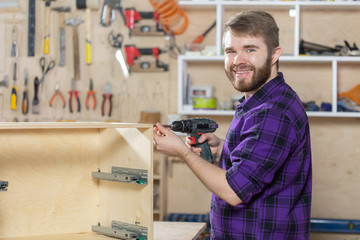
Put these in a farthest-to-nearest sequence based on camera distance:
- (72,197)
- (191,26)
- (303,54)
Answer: (191,26)
(303,54)
(72,197)

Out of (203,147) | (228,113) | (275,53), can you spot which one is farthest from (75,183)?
(228,113)

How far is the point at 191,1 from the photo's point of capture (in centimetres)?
383

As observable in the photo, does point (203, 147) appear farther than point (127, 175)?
Yes

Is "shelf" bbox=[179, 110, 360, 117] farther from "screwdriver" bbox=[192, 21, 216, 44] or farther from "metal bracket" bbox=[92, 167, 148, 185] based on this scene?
"metal bracket" bbox=[92, 167, 148, 185]

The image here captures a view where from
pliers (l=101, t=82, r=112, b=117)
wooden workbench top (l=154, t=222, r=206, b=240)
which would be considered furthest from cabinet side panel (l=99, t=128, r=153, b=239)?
pliers (l=101, t=82, r=112, b=117)

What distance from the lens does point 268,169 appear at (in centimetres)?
175

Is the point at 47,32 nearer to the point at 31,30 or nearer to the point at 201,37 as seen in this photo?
the point at 31,30

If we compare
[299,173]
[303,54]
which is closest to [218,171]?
[299,173]

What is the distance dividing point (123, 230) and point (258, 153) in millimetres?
667

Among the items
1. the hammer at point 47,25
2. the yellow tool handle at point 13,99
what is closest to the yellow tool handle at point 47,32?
the hammer at point 47,25

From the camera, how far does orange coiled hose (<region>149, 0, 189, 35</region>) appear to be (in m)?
4.04

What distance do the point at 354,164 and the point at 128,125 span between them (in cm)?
260

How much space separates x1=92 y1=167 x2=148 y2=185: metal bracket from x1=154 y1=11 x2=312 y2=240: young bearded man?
132 millimetres

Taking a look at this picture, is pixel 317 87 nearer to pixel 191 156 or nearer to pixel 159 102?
pixel 159 102
